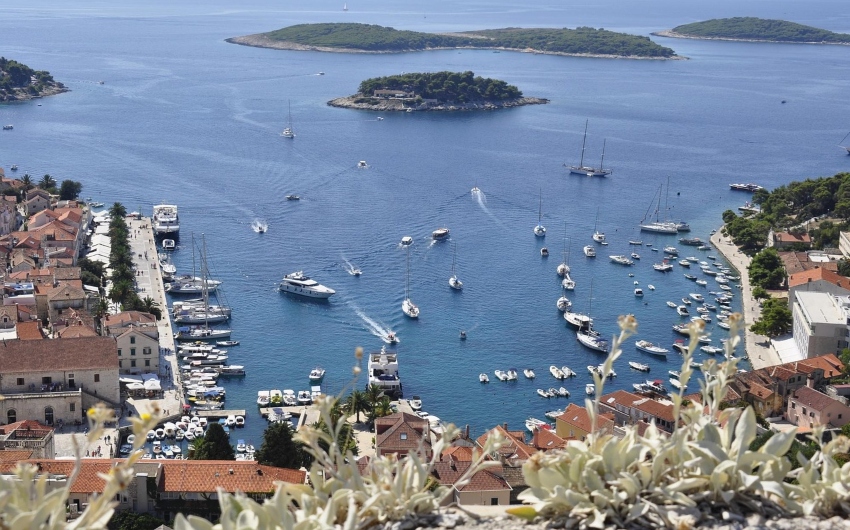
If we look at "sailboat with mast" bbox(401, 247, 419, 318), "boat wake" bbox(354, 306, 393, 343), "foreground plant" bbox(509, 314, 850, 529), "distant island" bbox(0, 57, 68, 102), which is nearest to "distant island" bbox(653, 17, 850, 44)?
"distant island" bbox(0, 57, 68, 102)

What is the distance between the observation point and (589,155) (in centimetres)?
4962

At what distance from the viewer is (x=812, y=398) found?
62.2ft

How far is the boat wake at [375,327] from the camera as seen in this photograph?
78.6ft

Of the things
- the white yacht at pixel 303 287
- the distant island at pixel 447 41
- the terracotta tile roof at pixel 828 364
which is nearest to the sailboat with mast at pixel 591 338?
the terracotta tile roof at pixel 828 364

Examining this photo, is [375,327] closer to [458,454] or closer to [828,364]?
[828,364]

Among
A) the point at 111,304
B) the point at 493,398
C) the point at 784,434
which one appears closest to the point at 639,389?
the point at 493,398

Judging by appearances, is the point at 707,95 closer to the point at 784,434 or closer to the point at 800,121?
the point at 800,121

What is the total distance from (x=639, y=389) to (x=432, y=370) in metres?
4.25

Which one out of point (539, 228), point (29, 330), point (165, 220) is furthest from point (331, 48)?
point (29, 330)

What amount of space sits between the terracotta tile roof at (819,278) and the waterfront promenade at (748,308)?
1.14 m

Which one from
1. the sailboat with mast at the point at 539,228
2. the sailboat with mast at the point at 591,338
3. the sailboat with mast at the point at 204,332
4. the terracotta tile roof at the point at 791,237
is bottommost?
the sailboat with mast at the point at 204,332

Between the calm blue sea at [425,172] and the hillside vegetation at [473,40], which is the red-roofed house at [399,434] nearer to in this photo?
the calm blue sea at [425,172]

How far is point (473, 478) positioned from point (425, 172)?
3239 centimetres

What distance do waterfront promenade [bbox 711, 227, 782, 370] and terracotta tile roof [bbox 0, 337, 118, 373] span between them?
11351 mm
